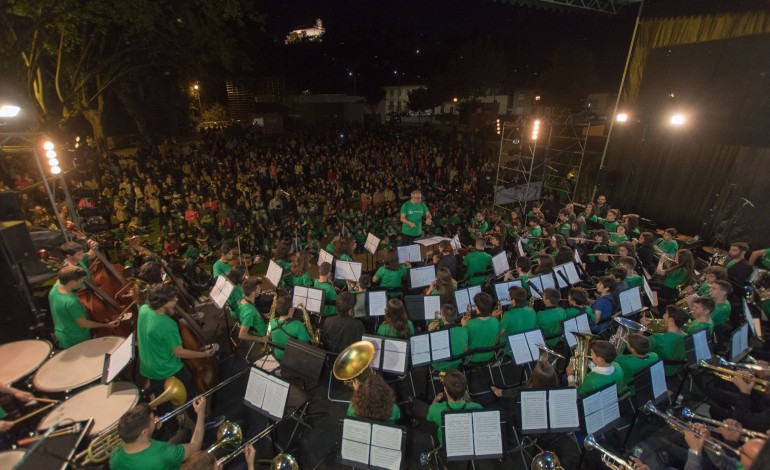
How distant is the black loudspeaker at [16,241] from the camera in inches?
215

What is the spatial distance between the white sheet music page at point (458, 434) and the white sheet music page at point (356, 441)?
755mm

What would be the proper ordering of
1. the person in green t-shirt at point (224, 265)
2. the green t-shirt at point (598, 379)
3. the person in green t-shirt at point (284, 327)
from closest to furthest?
the green t-shirt at point (598, 379) < the person in green t-shirt at point (284, 327) < the person in green t-shirt at point (224, 265)

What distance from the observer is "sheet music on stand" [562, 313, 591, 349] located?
5.01 m

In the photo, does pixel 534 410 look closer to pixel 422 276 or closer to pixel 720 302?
pixel 422 276

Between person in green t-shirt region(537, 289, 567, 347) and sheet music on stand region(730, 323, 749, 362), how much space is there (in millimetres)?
2066

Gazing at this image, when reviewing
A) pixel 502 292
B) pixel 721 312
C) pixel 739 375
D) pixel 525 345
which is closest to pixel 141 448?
pixel 525 345

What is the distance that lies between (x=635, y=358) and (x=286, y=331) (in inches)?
177

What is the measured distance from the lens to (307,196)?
567 inches

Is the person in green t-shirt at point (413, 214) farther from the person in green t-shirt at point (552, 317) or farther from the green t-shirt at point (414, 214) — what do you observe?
the person in green t-shirt at point (552, 317)

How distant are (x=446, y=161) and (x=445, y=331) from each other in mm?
16245

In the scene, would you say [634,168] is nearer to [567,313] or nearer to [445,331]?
[567,313]

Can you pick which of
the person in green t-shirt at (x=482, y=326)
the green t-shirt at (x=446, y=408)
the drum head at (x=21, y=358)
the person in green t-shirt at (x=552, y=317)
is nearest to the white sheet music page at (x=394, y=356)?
the green t-shirt at (x=446, y=408)

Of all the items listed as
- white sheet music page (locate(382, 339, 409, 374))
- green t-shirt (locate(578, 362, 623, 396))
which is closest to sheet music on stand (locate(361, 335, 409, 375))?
white sheet music page (locate(382, 339, 409, 374))

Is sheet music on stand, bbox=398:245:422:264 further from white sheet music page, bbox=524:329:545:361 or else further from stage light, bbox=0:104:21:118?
stage light, bbox=0:104:21:118
